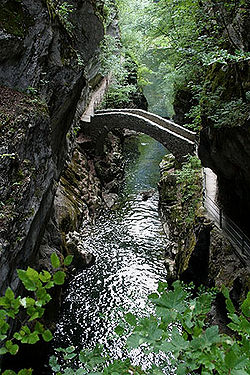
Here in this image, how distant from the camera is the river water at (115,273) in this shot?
808 cm

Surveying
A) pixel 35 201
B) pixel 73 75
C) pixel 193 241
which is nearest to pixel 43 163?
pixel 35 201

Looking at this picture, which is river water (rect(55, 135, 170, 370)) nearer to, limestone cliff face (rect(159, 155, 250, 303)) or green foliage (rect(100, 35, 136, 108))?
limestone cliff face (rect(159, 155, 250, 303))

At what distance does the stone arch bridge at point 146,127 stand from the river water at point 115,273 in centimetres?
351

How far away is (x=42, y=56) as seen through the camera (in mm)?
6809

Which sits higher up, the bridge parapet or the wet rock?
the bridge parapet

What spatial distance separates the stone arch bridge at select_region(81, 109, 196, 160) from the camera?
570 inches

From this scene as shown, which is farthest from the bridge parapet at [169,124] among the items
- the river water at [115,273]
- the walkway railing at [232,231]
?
the walkway railing at [232,231]

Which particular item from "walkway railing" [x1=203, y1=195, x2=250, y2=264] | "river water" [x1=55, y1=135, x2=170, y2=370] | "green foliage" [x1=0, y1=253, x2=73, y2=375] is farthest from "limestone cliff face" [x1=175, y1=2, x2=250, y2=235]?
"green foliage" [x1=0, y1=253, x2=73, y2=375]

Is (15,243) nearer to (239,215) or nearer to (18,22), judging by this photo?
(18,22)

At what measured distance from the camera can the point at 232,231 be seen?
7406mm

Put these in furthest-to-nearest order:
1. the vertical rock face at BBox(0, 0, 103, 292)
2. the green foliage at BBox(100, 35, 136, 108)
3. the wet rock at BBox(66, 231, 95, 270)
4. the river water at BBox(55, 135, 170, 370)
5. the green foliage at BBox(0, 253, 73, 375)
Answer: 1. the green foliage at BBox(100, 35, 136, 108)
2. the wet rock at BBox(66, 231, 95, 270)
3. the river water at BBox(55, 135, 170, 370)
4. the vertical rock face at BBox(0, 0, 103, 292)
5. the green foliage at BBox(0, 253, 73, 375)

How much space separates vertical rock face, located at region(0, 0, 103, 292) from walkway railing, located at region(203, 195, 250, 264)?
4.72m

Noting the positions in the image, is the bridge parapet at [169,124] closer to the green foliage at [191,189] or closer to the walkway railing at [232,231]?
the green foliage at [191,189]

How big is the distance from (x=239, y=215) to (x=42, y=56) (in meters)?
6.68
